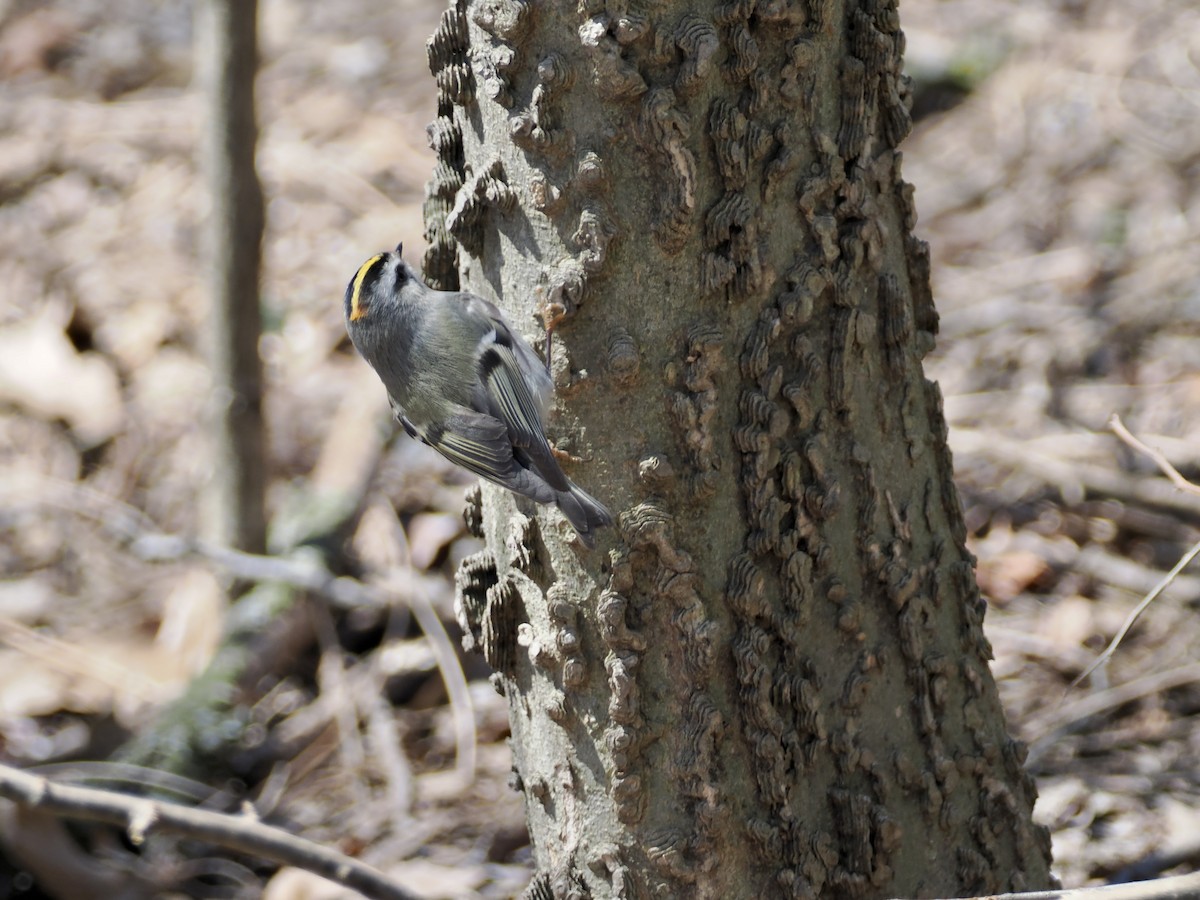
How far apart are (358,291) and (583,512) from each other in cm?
114

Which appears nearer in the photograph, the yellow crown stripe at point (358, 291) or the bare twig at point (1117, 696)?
the yellow crown stripe at point (358, 291)

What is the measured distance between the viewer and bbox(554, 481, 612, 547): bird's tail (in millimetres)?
1890

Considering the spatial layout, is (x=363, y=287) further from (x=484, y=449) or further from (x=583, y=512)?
(x=583, y=512)

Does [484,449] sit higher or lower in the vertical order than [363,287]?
lower

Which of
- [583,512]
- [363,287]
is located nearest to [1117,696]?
[583,512]

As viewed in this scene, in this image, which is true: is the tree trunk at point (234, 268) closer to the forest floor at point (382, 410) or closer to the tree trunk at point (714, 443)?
the forest floor at point (382, 410)

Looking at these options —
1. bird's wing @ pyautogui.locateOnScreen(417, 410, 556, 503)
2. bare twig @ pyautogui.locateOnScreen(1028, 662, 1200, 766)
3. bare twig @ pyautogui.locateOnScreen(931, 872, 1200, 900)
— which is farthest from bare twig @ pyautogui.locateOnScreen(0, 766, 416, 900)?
bare twig @ pyautogui.locateOnScreen(1028, 662, 1200, 766)

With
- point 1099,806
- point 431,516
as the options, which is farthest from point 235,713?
point 1099,806

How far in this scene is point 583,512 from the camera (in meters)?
1.89

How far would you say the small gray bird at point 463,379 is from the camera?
1.96m

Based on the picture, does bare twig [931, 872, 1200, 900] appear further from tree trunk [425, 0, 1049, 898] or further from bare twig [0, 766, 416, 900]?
bare twig [0, 766, 416, 900]

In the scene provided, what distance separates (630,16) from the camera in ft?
5.74

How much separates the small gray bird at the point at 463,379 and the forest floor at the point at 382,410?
4.51 feet

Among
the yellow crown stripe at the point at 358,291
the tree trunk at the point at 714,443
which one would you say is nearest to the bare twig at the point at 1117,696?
the tree trunk at the point at 714,443
